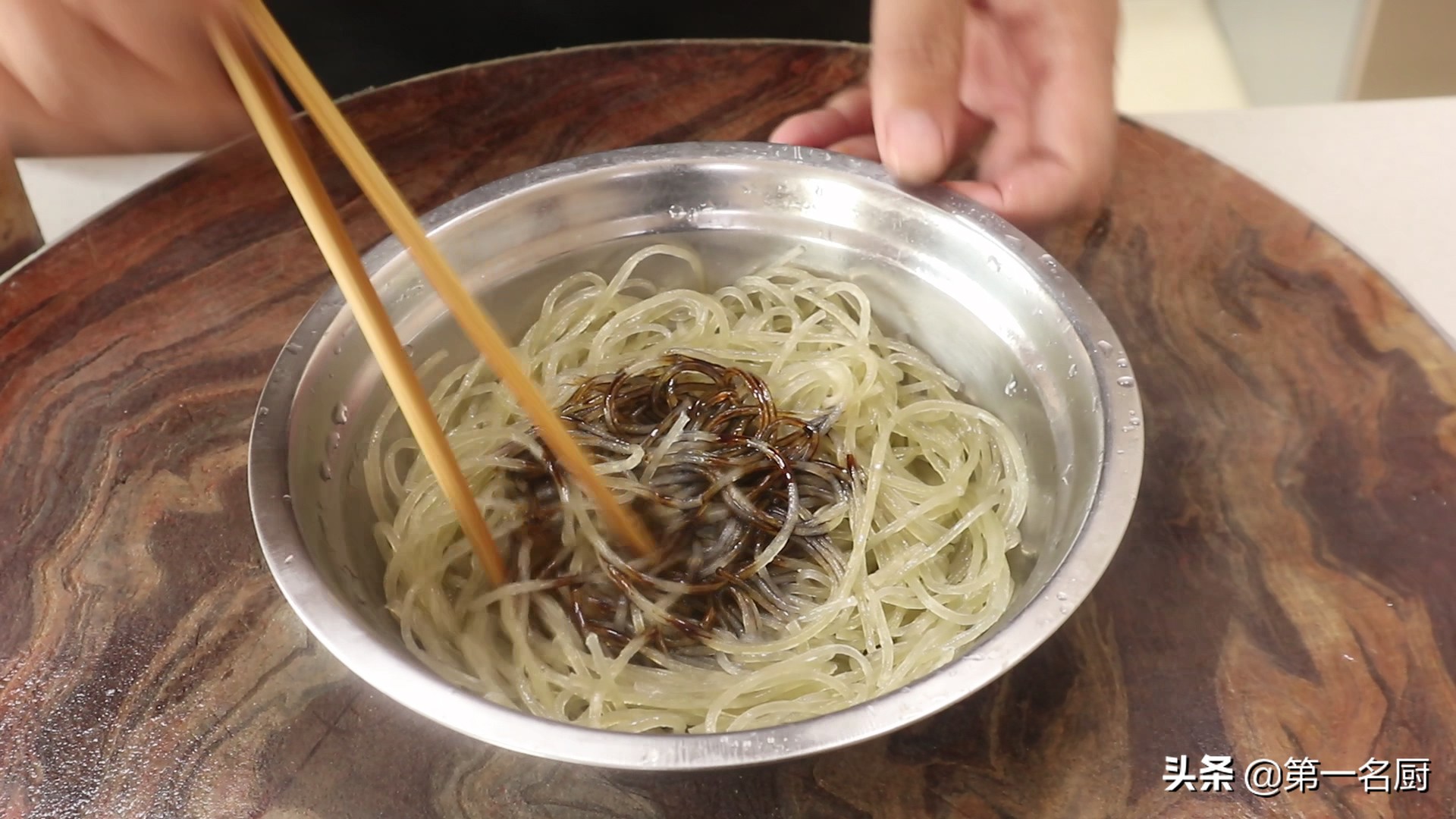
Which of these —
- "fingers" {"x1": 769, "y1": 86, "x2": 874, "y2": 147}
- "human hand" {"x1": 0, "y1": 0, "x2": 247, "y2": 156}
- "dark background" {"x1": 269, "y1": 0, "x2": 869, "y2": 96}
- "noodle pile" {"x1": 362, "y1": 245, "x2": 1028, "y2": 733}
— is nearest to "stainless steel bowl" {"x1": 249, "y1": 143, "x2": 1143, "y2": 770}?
"noodle pile" {"x1": 362, "y1": 245, "x2": 1028, "y2": 733}

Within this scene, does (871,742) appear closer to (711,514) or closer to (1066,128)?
(711,514)

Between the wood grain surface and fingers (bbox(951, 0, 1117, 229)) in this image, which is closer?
fingers (bbox(951, 0, 1117, 229))

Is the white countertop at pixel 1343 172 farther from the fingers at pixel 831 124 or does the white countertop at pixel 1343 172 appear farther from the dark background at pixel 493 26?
the fingers at pixel 831 124

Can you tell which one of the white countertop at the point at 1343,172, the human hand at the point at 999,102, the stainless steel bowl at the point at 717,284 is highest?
the human hand at the point at 999,102

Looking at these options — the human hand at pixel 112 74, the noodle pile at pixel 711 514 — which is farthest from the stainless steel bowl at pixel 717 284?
the human hand at pixel 112 74

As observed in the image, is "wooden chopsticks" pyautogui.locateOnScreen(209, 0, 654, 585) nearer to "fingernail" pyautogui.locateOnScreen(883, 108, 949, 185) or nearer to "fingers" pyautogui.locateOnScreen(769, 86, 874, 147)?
"fingernail" pyautogui.locateOnScreen(883, 108, 949, 185)

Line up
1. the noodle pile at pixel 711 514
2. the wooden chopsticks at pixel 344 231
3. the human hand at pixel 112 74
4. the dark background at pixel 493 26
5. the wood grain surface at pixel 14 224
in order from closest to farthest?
the wooden chopsticks at pixel 344 231, the human hand at pixel 112 74, the noodle pile at pixel 711 514, the wood grain surface at pixel 14 224, the dark background at pixel 493 26

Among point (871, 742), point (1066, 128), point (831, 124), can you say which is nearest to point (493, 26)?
point (831, 124)
